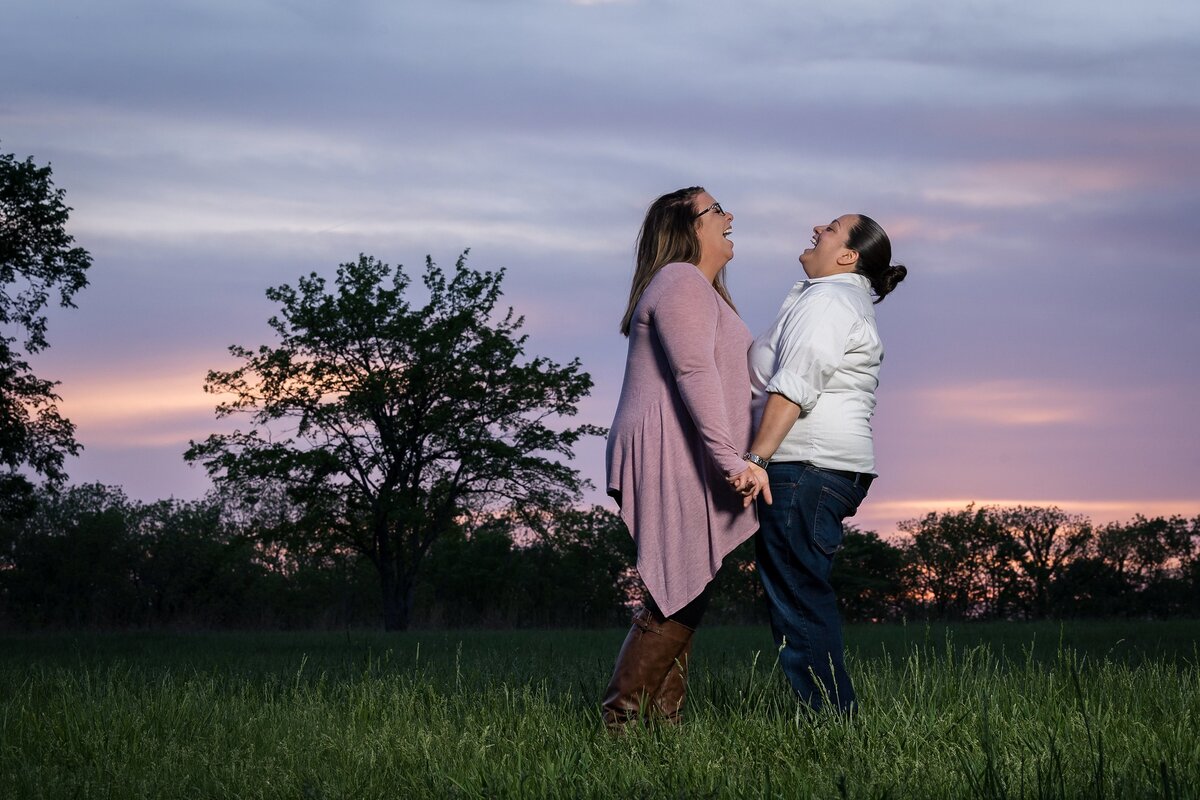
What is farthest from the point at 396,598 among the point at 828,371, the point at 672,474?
the point at 828,371

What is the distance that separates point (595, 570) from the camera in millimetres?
30109

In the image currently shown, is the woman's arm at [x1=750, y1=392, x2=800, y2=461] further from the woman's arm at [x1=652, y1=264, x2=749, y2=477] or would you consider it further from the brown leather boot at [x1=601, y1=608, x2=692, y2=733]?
the brown leather boot at [x1=601, y1=608, x2=692, y2=733]

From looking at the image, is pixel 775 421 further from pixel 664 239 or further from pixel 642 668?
pixel 642 668

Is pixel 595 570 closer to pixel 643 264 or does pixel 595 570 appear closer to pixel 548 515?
pixel 548 515

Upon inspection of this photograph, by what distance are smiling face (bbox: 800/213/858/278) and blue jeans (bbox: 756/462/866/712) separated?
0.92 metres

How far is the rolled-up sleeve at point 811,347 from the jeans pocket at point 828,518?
0.35m

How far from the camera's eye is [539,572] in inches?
1194

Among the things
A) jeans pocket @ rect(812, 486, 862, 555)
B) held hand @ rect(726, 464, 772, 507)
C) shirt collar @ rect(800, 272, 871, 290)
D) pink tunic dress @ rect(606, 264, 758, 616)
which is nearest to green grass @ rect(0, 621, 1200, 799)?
pink tunic dress @ rect(606, 264, 758, 616)

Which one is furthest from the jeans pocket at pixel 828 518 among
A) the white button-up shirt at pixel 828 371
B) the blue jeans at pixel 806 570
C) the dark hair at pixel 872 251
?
the dark hair at pixel 872 251

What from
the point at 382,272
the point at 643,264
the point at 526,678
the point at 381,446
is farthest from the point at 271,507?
the point at 643,264

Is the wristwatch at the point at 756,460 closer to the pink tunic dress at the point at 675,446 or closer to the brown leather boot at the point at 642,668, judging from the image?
the pink tunic dress at the point at 675,446

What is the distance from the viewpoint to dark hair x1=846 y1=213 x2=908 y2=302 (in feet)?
15.7

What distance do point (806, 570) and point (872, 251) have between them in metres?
1.41

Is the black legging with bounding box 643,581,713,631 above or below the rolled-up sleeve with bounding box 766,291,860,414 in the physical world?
below
